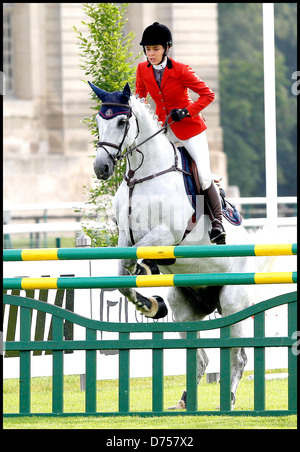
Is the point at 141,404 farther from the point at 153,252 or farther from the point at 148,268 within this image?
the point at 153,252

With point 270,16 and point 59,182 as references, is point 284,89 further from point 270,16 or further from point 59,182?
point 270,16

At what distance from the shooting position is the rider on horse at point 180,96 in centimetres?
659

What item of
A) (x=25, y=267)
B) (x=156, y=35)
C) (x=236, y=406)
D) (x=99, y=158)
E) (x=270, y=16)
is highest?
(x=270, y=16)

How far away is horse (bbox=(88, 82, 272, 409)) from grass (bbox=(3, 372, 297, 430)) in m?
0.35

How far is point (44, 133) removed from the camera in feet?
102

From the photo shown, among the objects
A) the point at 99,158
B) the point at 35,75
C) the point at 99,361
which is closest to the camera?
the point at 99,158

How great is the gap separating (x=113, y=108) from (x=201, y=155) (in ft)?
2.55

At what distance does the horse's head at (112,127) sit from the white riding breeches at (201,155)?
0.53 meters

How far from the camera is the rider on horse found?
259 inches

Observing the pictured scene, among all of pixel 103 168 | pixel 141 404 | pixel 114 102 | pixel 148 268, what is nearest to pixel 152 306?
pixel 148 268

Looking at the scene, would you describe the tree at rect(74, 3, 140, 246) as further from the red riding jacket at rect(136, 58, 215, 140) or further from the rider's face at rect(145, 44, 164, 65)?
the rider's face at rect(145, 44, 164, 65)

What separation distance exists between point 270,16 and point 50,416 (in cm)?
540

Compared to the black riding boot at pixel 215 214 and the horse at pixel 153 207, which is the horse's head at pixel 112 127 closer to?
the horse at pixel 153 207

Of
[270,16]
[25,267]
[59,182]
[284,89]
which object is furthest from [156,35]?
[284,89]
